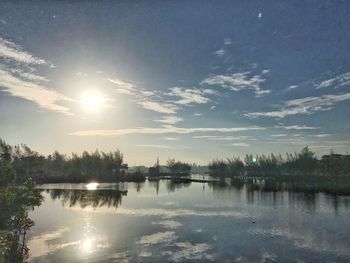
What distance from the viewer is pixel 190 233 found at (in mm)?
36312

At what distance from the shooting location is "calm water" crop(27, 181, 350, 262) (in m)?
27.0

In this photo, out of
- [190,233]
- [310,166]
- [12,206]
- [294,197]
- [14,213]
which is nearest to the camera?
[12,206]

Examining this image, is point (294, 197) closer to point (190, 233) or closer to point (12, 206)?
point (190, 233)

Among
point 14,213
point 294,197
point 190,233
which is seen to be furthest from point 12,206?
point 294,197

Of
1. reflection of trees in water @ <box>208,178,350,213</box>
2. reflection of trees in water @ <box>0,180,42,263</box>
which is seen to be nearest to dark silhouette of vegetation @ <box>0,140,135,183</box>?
reflection of trees in water @ <box>208,178,350,213</box>

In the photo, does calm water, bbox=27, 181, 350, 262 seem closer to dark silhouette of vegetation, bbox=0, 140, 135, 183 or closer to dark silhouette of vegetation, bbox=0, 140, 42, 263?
dark silhouette of vegetation, bbox=0, 140, 42, 263

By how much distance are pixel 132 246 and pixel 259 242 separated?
13.1 meters

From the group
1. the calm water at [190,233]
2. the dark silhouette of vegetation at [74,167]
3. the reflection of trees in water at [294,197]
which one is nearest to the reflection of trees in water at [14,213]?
the calm water at [190,233]

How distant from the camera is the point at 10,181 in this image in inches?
979

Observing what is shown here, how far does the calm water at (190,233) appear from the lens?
27.0 m

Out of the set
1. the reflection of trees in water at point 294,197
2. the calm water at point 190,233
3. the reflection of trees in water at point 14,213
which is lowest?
the calm water at point 190,233

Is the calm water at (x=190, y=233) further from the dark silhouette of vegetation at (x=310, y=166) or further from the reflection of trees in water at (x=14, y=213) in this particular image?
the dark silhouette of vegetation at (x=310, y=166)

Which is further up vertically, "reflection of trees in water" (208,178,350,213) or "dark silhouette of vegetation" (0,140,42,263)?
"dark silhouette of vegetation" (0,140,42,263)

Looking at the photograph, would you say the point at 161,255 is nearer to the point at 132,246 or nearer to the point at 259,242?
the point at 132,246
